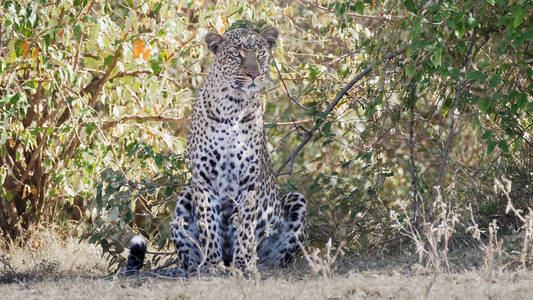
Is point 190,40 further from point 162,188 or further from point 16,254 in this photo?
point 16,254

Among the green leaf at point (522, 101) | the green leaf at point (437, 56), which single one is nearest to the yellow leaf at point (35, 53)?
the green leaf at point (437, 56)

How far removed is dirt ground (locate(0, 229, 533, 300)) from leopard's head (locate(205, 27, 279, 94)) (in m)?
1.55

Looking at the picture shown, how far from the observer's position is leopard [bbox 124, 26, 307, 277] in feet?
21.2

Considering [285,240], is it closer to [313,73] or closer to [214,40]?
[313,73]

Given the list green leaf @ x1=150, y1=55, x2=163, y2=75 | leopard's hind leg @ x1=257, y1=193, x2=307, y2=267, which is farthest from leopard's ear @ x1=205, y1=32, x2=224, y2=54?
leopard's hind leg @ x1=257, y1=193, x2=307, y2=267

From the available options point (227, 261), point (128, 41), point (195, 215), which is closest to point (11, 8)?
point (128, 41)

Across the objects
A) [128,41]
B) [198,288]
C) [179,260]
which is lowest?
[179,260]

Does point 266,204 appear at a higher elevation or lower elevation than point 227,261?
higher

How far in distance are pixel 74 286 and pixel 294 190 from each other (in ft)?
9.32

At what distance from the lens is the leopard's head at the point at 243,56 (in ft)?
21.6

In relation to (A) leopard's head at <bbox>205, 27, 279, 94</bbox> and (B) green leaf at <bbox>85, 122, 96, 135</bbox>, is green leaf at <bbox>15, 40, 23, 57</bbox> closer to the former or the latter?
(B) green leaf at <bbox>85, 122, 96, 135</bbox>

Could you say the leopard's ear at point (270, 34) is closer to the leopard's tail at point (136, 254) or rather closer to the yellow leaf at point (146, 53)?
the yellow leaf at point (146, 53)

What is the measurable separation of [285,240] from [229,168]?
2.89 feet

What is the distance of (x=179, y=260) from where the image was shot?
680cm
